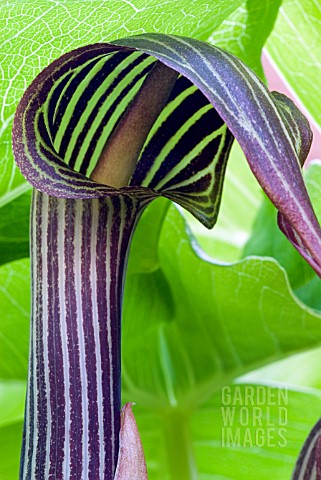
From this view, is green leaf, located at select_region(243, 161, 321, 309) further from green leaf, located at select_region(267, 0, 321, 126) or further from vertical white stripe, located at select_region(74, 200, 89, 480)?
vertical white stripe, located at select_region(74, 200, 89, 480)

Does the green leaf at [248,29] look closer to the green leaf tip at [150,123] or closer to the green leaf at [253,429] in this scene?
the green leaf tip at [150,123]

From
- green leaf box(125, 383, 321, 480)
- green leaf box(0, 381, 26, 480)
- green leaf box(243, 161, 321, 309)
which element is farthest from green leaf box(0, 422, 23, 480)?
green leaf box(243, 161, 321, 309)

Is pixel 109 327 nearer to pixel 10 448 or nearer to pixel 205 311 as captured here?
pixel 205 311

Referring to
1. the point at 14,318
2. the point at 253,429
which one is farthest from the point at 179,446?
the point at 14,318

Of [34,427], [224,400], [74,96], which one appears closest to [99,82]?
[74,96]

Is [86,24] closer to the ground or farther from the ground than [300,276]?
farther from the ground

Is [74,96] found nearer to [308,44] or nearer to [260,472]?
[308,44]
